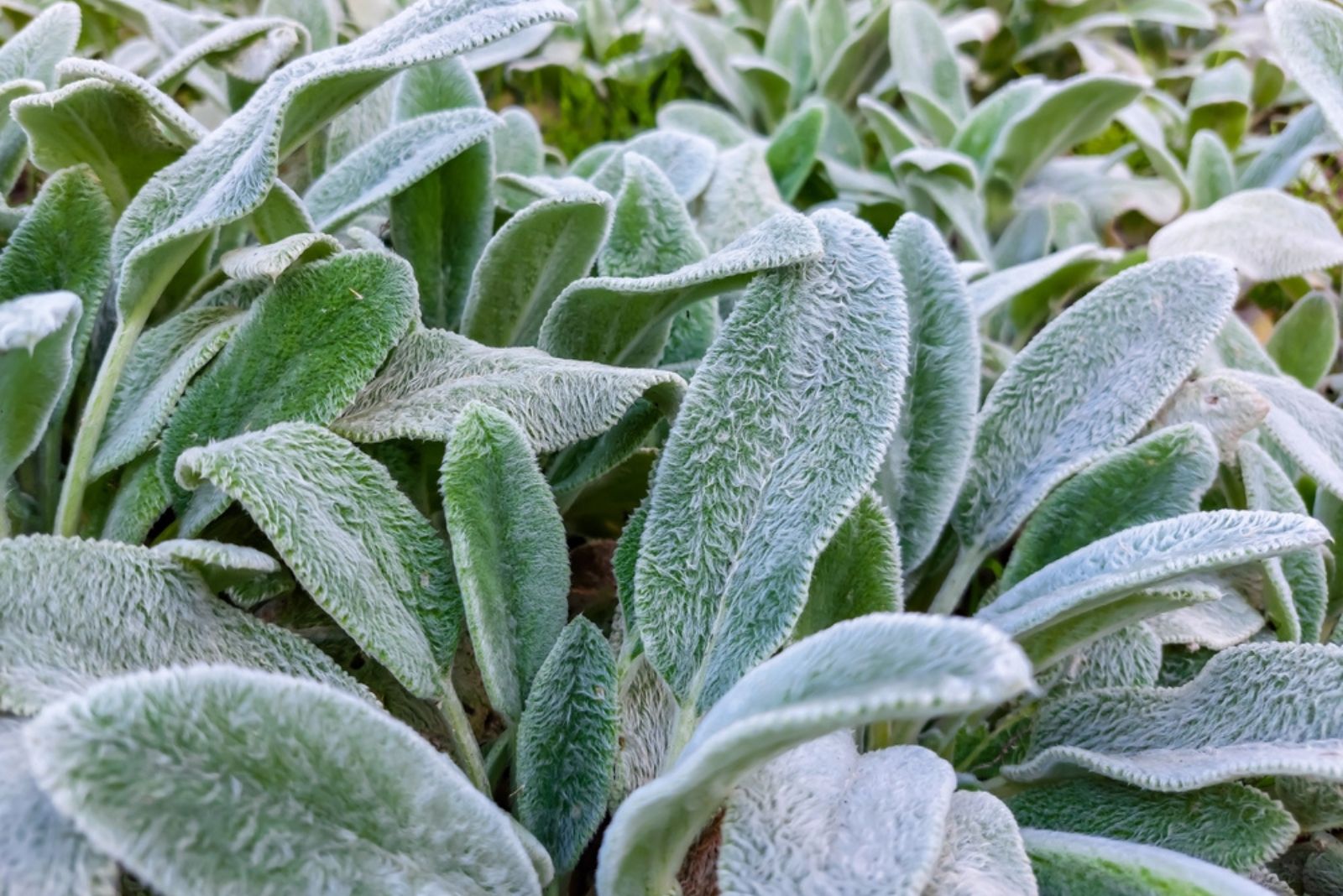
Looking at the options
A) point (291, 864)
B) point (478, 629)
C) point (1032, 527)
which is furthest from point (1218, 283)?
point (291, 864)

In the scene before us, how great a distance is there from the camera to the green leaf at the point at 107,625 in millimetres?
528

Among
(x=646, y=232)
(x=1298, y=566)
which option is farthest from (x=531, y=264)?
(x=1298, y=566)

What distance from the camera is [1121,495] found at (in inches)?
33.2

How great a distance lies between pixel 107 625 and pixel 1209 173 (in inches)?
59.8

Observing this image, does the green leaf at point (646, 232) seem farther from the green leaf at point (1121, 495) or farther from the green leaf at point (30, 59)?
the green leaf at point (30, 59)

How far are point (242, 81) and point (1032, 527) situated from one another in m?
0.97

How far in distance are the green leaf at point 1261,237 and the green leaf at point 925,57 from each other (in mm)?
539

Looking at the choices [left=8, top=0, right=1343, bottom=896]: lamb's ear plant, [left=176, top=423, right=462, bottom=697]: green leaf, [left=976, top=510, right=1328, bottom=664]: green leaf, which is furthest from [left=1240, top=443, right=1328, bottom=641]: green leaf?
[left=176, top=423, right=462, bottom=697]: green leaf

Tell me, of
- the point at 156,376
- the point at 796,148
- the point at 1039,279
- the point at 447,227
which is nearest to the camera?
the point at 156,376

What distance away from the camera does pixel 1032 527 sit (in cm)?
87

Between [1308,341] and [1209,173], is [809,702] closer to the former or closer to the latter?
[1308,341]

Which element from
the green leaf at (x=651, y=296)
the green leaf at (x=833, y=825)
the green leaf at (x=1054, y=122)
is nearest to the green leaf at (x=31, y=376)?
the green leaf at (x=651, y=296)

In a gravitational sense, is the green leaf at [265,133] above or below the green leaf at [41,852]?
above

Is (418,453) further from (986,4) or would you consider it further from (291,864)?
(986,4)
